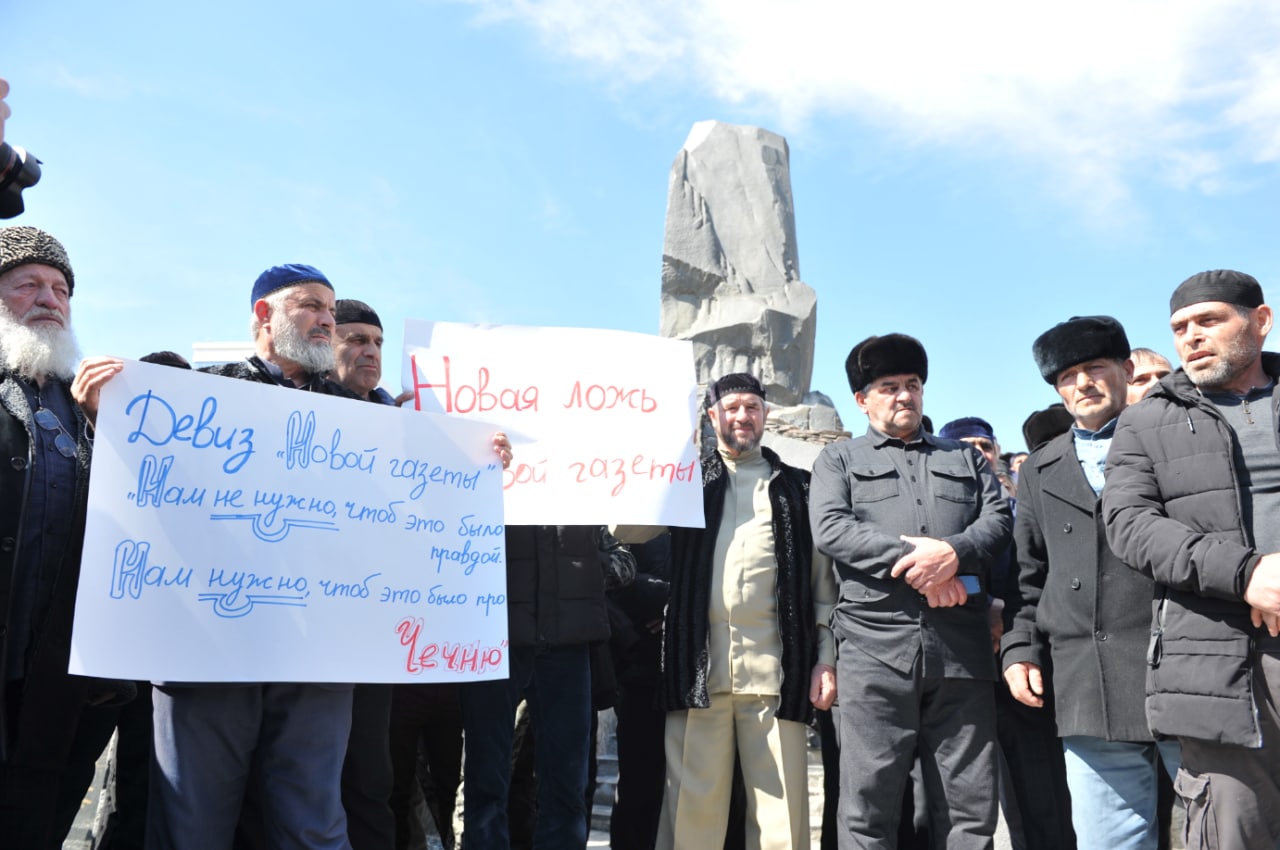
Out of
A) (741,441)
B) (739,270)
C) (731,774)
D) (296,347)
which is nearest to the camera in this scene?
(296,347)

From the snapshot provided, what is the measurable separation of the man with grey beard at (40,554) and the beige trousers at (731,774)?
2038 millimetres

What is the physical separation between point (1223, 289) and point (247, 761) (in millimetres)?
3130

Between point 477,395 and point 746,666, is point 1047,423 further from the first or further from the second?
point 477,395

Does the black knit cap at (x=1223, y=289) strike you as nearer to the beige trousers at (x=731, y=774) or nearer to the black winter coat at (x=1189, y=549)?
the black winter coat at (x=1189, y=549)

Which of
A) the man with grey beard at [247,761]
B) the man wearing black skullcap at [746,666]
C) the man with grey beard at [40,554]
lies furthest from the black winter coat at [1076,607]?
the man with grey beard at [40,554]

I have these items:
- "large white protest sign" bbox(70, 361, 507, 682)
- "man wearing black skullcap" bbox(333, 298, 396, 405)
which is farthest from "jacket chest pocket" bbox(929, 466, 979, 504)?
"man wearing black skullcap" bbox(333, 298, 396, 405)

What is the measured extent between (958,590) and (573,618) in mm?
1389

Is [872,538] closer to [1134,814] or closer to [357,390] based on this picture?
[1134,814]

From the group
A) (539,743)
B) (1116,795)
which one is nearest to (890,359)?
(1116,795)

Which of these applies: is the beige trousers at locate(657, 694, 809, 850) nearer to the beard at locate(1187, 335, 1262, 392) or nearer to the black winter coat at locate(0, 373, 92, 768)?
the beard at locate(1187, 335, 1262, 392)

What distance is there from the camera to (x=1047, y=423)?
4578 millimetres

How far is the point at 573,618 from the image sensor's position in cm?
375

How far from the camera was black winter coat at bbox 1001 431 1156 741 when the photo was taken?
3285 millimetres

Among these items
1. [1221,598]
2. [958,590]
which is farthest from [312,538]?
[1221,598]
